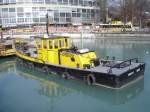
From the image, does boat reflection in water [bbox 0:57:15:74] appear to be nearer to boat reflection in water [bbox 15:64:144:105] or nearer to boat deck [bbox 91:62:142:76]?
boat reflection in water [bbox 15:64:144:105]

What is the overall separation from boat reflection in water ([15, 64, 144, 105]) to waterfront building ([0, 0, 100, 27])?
40641 millimetres

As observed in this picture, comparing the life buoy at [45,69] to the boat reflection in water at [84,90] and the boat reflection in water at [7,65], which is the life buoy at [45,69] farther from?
the boat reflection in water at [7,65]

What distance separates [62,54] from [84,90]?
3236mm

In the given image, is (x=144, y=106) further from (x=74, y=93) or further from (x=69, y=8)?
(x=69, y=8)

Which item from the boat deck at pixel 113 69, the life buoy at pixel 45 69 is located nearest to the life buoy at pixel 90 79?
the boat deck at pixel 113 69

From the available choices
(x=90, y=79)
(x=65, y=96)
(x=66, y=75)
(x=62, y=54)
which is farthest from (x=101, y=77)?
(x=62, y=54)

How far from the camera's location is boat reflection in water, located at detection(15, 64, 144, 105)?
13.7 metres

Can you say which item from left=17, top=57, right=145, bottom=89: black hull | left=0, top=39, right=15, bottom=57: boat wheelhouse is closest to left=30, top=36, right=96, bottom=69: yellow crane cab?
left=17, top=57, right=145, bottom=89: black hull

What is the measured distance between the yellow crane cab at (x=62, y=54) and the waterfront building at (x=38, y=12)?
3927cm

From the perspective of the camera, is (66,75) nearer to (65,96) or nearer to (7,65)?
(65,96)

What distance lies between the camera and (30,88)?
643 inches

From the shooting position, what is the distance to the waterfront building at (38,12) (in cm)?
5747

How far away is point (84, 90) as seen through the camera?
1506 cm

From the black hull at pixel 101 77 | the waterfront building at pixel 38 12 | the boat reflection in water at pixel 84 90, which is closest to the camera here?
the boat reflection in water at pixel 84 90
